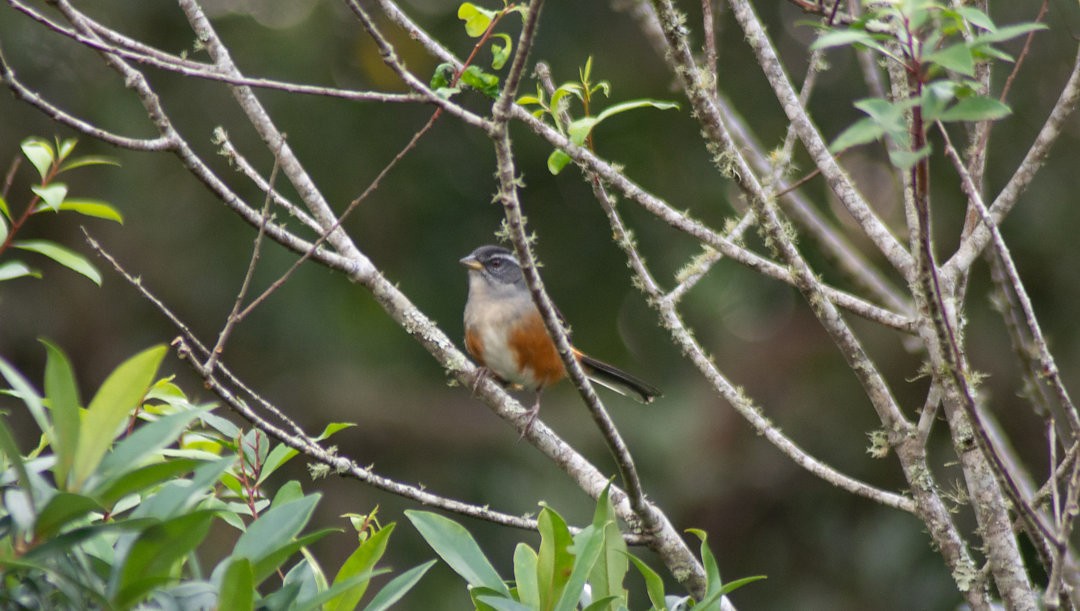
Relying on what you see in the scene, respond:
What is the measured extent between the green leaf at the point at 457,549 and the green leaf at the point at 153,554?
1.77ft

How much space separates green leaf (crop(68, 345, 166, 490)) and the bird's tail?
378cm

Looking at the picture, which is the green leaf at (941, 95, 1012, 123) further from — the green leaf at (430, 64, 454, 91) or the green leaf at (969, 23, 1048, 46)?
the green leaf at (430, 64, 454, 91)

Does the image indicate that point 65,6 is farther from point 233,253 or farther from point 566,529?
point 233,253

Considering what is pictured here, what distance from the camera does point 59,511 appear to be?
142 cm

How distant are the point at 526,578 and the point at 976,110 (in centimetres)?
107

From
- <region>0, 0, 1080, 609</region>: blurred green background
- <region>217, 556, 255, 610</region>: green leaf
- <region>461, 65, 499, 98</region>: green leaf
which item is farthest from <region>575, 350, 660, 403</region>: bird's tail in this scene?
<region>217, 556, 255, 610</region>: green leaf

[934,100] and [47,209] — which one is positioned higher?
[934,100]

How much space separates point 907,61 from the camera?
5.94 ft

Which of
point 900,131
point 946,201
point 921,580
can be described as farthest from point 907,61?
point 946,201

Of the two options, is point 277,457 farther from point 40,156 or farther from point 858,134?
point 858,134

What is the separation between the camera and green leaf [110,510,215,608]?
57.7 inches

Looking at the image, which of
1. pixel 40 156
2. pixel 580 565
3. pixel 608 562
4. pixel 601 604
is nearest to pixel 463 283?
pixel 40 156

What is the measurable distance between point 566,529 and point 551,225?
6.58m

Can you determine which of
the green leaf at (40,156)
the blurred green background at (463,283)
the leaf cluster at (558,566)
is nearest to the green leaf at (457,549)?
the leaf cluster at (558,566)
